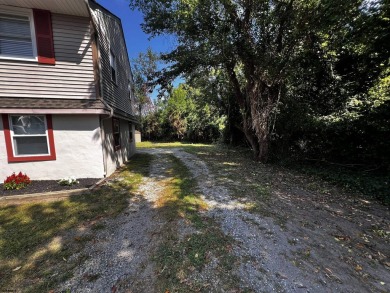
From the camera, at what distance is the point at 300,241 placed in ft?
10.8

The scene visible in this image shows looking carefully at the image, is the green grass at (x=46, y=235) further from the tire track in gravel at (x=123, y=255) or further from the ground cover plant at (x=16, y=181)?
the ground cover plant at (x=16, y=181)

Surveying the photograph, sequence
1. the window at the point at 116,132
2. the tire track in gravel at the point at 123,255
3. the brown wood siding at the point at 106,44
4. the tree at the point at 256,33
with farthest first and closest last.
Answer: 1. the window at the point at 116,132
2. the brown wood siding at the point at 106,44
3. the tree at the point at 256,33
4. the tire track in gravel at the point at 123,255

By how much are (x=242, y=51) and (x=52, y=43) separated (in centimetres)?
632

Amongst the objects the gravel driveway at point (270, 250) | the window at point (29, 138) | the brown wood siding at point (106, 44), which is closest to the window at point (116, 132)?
the brown wood siding at point (106, 44)

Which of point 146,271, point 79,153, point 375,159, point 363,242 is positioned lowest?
point 363,242

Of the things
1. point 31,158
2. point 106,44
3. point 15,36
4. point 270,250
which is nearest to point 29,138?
point 31,158

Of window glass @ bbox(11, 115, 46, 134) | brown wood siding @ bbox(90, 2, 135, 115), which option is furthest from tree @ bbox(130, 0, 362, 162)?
window glass @ bbox(11, 115, 46, 134)

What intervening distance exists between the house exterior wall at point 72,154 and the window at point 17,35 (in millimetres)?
1977

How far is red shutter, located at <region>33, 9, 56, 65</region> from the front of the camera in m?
5.54

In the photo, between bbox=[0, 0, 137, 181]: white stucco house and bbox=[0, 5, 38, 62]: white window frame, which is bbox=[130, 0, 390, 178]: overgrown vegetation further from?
bbox=[0, 5, 38, 62]: white window frame

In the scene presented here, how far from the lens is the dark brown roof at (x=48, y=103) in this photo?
528 centimetres

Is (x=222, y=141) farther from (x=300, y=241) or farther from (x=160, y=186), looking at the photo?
(x=300, y=241)

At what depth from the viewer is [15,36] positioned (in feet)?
18.1

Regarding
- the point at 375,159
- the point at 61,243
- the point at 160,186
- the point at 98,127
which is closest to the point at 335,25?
the point at 375,159
